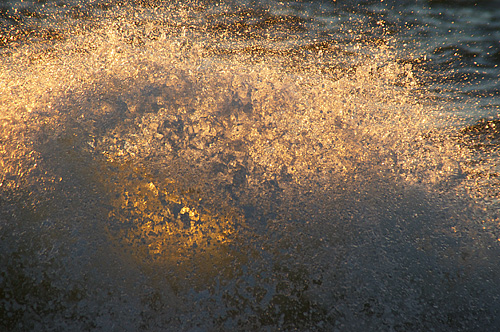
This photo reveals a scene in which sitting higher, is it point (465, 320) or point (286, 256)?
point (286, 256)

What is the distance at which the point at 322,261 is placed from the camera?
1.31m

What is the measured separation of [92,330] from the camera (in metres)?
1.15

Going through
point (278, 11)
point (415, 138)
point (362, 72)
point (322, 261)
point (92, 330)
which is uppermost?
point (278, 11)

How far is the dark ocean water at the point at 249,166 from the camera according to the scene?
1226mm

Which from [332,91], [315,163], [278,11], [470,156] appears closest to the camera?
[315,163]

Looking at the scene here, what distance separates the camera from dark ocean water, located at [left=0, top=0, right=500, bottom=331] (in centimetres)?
123

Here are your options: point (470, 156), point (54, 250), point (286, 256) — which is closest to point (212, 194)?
point (286, 256)

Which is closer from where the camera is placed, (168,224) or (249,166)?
(168,224)

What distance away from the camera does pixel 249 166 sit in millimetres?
1522

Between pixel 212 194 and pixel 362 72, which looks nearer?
pixel 212 194

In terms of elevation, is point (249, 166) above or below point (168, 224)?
above

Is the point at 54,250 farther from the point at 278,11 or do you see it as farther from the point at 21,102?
the point at 278,11

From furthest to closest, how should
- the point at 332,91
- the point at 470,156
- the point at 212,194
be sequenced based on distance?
the point at 332,91, the point at 470,156, the point at 212,194

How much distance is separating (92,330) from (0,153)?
0.94 metres
